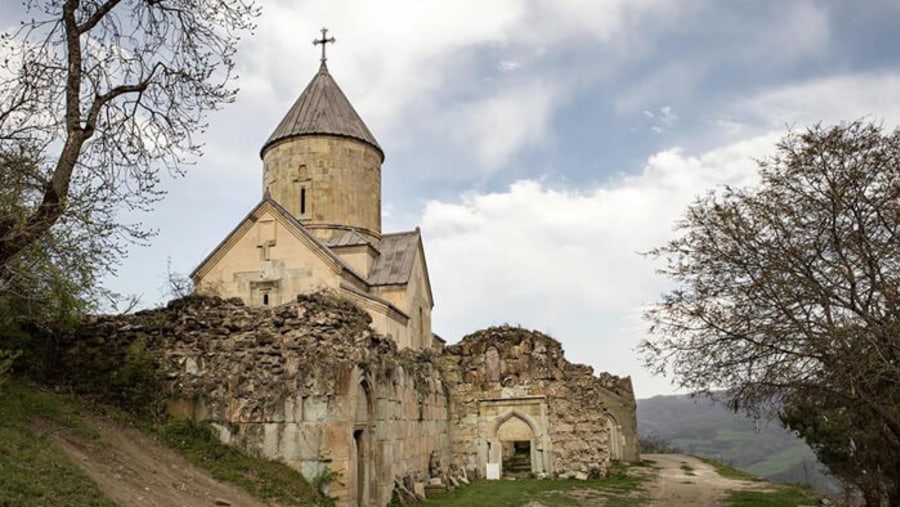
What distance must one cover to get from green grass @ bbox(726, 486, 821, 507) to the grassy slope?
7236 millimetres

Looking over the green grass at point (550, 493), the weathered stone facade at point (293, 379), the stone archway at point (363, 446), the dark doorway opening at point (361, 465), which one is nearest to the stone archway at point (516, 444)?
the green grass at point (550, 493)

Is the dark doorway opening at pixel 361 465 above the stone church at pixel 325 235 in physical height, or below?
below

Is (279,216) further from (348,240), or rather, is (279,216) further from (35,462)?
(35,462)

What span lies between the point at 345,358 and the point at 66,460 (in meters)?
3.42

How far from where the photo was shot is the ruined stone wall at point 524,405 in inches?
614

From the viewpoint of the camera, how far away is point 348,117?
70.5 ft

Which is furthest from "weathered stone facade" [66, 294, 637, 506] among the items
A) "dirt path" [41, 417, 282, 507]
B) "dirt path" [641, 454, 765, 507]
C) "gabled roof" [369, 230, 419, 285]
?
"gabled roof" [369, 230, 419, 285]

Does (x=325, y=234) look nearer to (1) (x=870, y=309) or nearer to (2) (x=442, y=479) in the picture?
(2) (x=442, y=479)

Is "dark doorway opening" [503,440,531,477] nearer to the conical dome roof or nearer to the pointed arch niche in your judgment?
the pointed arch niche

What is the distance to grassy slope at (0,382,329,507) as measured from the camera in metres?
5.30

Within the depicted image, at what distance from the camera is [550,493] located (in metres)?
12.6

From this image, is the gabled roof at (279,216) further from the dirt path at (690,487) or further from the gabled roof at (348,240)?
the dirt path at (690,487)

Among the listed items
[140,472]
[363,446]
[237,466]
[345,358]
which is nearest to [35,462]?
[140,472]

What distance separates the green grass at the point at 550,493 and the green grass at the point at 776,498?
1604 mm
